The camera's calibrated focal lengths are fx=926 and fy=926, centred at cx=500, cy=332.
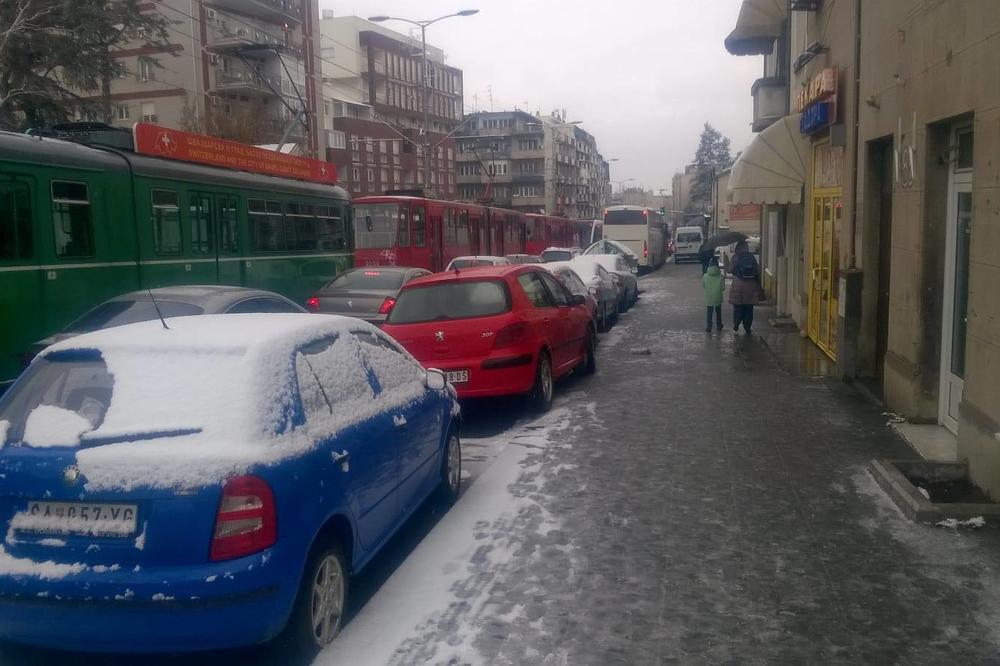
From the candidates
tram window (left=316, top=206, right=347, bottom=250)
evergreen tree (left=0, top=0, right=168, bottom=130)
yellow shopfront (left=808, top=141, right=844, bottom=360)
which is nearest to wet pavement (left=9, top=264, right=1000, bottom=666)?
yellow shopfront (left=808, top=141, right=844, bottom=360)

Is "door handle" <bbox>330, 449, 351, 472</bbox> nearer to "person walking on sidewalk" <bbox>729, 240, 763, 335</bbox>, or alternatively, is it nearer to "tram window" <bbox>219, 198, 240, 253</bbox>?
"tram window" <bbox>219, 198, 240, 253</bbox>

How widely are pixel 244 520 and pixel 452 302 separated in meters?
6.34

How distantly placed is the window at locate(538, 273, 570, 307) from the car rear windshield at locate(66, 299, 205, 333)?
4216 millimetres

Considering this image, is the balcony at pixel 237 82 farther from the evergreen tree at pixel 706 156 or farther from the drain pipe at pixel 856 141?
the evergreen tree at pixel 706 156

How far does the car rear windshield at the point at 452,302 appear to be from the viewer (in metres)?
10.0

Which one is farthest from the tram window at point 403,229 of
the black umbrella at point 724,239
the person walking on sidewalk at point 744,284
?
the person walking on sidewalk at point 744,284

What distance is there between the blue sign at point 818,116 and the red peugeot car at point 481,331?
212 inches

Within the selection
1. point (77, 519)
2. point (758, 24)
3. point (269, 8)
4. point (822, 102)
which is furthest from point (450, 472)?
point (269, 8)

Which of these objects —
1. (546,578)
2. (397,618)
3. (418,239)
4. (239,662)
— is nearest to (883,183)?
(546,578)

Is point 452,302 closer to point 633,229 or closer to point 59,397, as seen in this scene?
point 59,397

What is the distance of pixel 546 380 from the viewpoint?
1069 centimetres

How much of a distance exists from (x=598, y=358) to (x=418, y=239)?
12.9 metres

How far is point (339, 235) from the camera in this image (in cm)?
2131

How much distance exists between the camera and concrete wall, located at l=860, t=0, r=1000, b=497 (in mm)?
6621
